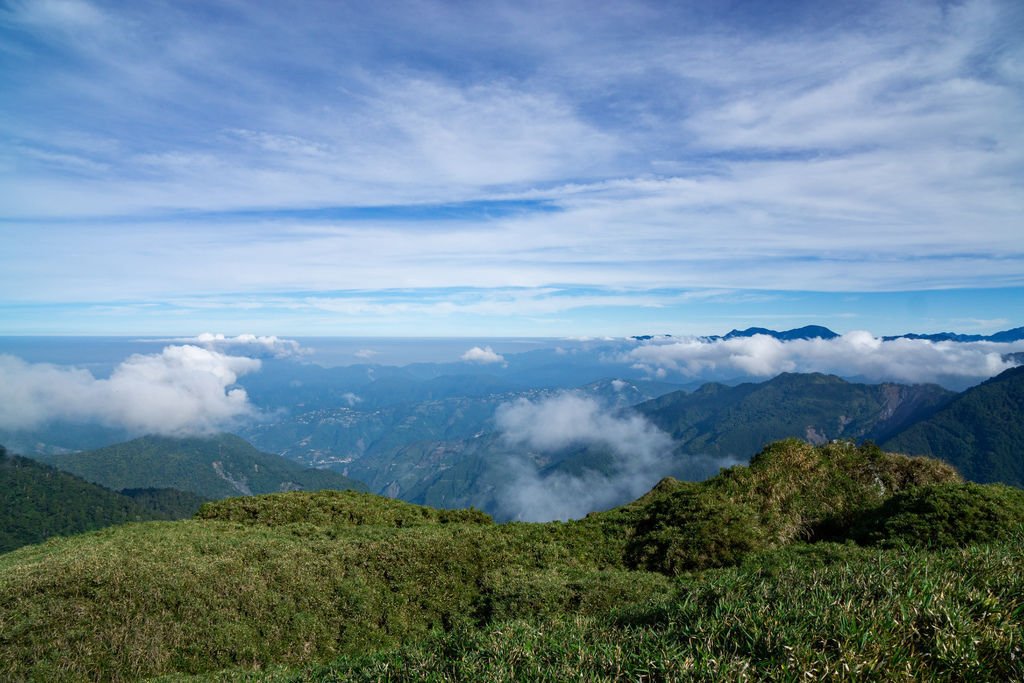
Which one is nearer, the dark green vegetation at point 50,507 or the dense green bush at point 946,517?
the dense green bush at point 946,517

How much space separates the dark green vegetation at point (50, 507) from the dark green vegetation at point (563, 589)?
210 metres

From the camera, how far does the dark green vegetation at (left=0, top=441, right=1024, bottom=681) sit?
4.88 meters

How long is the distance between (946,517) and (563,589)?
487 inches

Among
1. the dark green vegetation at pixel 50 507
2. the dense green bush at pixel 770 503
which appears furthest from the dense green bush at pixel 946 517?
the dark green vegetation at pixel 50 507

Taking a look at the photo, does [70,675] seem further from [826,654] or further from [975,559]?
[975,559]

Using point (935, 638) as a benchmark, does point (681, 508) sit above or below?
below

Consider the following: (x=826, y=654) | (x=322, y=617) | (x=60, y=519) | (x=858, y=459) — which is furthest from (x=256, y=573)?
(x=60, y=519)

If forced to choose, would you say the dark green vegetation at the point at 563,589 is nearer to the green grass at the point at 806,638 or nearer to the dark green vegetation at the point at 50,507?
the green grass at the point at 806,638

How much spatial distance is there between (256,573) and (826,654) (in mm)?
15687

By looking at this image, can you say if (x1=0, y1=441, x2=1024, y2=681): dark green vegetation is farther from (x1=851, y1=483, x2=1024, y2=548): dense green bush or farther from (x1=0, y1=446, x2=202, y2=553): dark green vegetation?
(x1=0, y1=446, x2=202, y2=553): dark green vegetation

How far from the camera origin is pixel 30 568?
46.4 ft

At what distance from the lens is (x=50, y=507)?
183125 millimetres

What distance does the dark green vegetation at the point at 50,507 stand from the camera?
559 ft

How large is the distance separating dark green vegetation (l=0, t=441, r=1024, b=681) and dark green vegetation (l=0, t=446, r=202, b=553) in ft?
690
